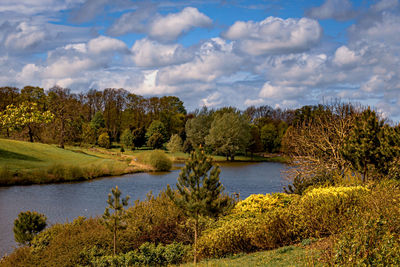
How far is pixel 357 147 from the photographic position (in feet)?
53.7

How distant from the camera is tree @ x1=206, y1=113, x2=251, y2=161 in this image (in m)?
63.2

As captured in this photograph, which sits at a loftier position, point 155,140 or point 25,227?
point 155,140

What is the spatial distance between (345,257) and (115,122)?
7245 centimetres

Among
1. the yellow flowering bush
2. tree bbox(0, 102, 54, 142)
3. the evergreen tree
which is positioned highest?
tree bbox(0, 102, 54, 142)

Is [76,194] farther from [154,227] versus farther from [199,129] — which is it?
[199,129]

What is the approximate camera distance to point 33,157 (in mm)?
42469

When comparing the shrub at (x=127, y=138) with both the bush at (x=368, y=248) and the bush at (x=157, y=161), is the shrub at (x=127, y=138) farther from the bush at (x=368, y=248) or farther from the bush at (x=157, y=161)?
the bush at (x=368, y=248)

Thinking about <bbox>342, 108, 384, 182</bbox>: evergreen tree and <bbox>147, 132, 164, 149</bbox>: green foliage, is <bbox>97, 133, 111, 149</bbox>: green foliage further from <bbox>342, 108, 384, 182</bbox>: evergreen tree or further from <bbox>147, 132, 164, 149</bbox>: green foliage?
<bbox>342, 108, 384, 182</bbox>: evergreen tree

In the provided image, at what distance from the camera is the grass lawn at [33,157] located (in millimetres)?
38094

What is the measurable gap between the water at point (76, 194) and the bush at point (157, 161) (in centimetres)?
578

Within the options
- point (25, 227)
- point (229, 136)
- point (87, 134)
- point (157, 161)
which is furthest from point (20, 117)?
point (229, 136)

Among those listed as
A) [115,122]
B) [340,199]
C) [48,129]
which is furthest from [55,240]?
[115,122]

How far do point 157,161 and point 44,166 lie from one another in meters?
13.6

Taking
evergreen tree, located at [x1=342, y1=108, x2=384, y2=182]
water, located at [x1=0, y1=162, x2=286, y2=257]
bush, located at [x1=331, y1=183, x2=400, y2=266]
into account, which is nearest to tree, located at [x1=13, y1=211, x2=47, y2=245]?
water, located at [x1=0, y1=162, x2=286, y2=257]
